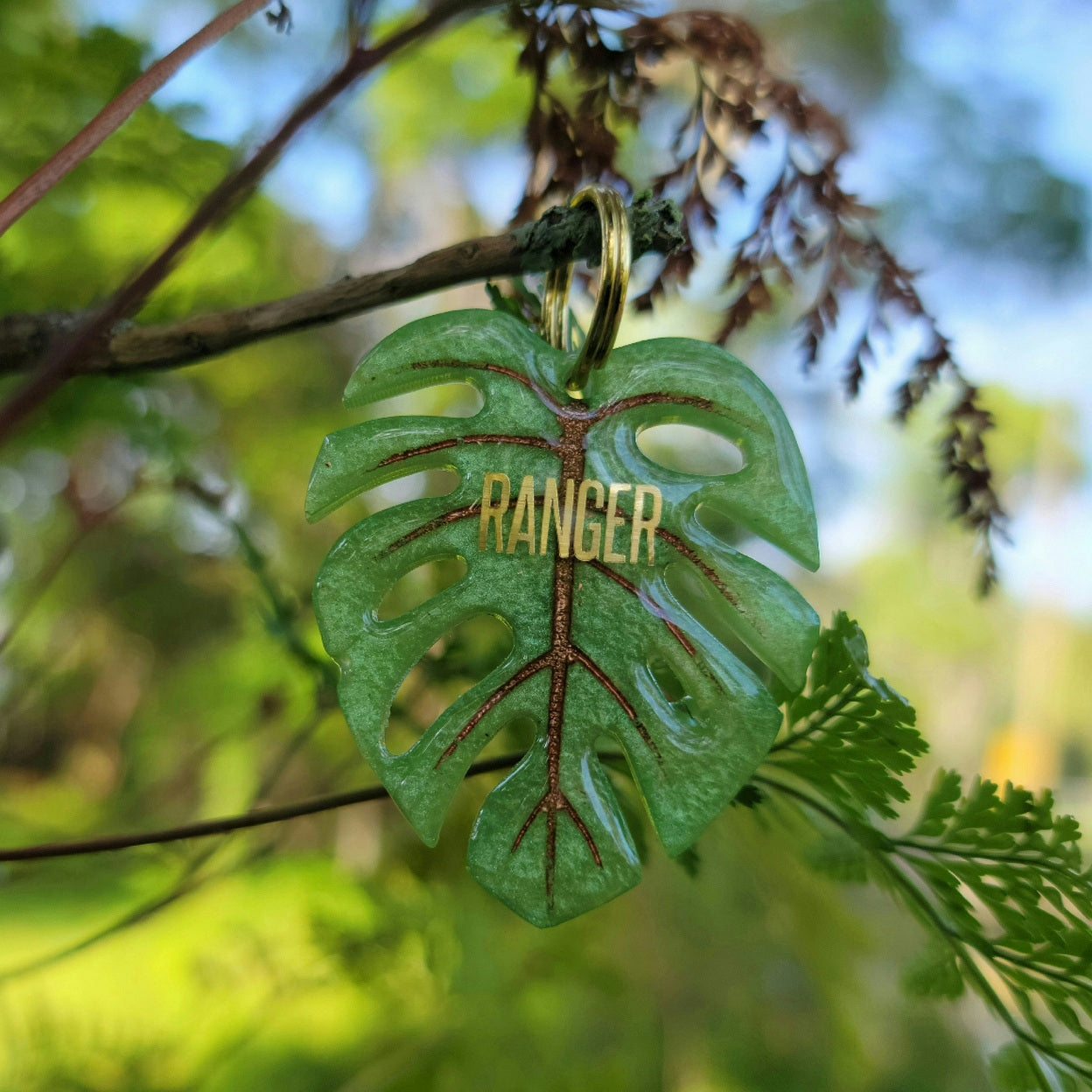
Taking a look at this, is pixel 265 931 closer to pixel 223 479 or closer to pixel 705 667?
pixel 223 479

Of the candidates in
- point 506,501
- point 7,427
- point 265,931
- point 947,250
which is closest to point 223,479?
point 265,931

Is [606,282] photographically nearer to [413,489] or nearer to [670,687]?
[670,687]

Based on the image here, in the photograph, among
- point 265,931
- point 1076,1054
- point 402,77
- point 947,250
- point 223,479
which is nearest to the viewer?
point 1076,1054

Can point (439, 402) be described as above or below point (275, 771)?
above

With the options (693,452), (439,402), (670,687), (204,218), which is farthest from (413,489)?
(204,218)

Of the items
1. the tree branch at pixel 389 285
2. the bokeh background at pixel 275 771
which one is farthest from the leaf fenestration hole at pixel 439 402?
the tree branch at pixel 389 285
